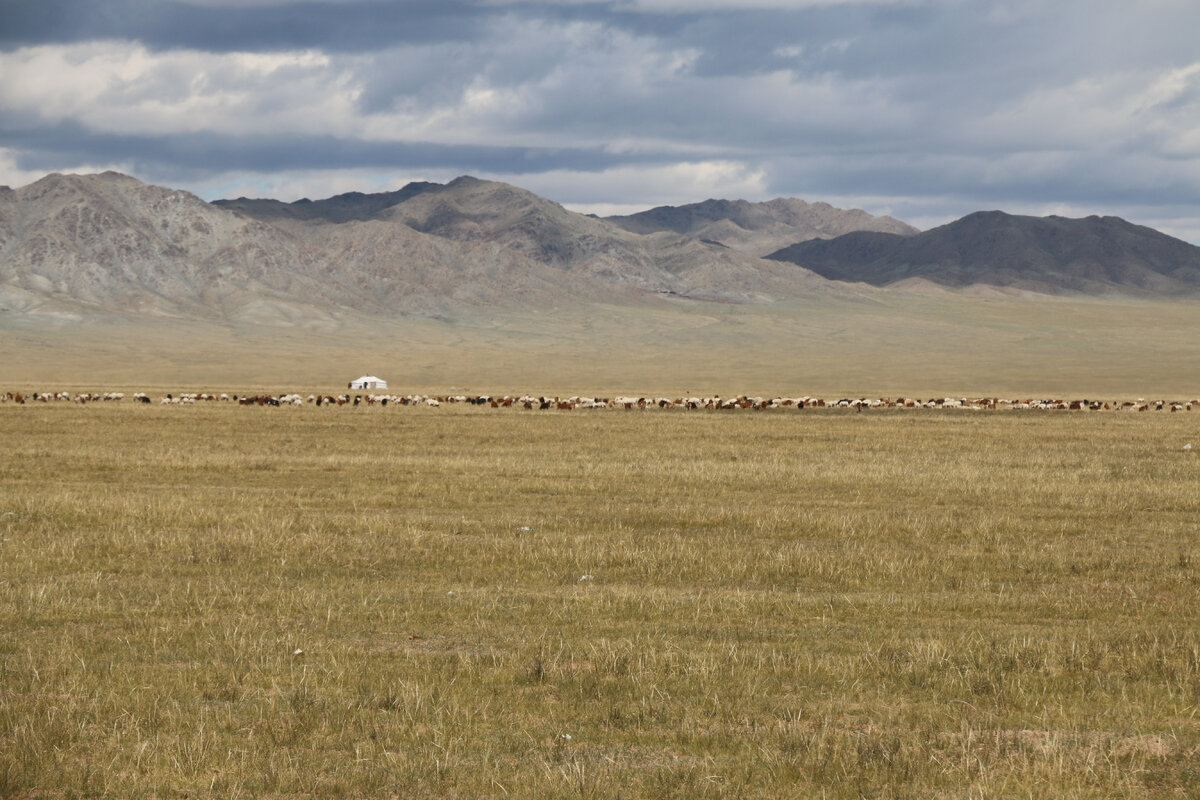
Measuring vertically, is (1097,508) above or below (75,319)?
below

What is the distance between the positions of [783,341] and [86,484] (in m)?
→ 155

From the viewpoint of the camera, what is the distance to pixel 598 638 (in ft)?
37.5

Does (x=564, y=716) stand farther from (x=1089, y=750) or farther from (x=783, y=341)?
(x=783, y=341)

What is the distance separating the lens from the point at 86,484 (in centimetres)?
2525

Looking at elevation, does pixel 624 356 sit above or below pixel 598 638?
above

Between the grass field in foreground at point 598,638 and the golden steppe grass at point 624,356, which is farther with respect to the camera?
the golden steppe grass at point 624,356

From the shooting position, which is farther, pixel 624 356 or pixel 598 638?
pixel 624 356

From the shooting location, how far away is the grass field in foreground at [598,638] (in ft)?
26.1

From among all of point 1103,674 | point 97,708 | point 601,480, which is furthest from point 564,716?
point 601,480

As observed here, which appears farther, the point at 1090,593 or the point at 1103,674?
the point at 1090,593

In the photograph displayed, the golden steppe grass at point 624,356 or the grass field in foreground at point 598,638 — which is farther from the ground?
the golden steppe grass at point 624,356

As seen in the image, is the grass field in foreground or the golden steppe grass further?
the golden steppe grass

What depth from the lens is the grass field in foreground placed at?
26.1 ft

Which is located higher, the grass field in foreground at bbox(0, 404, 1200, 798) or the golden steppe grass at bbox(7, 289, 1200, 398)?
the golden steppe grass at bbox(7, 289, 1200, 398)
